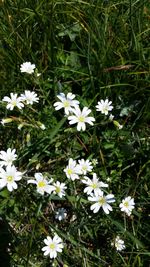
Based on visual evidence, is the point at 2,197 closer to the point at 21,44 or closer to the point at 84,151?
the point at 84,151

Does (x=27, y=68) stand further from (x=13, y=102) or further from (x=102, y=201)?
(x=102, y=201)

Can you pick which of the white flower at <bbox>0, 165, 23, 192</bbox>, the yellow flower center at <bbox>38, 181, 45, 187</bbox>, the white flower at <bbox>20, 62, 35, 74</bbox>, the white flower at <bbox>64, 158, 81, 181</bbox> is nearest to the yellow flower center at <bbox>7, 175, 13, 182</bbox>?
the white flower at <bbox>0, 165, 23, 192</bbox>

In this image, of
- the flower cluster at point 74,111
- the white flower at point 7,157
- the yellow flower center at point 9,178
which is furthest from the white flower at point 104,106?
the yellow flower center at point 9,178

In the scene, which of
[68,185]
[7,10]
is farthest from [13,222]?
[7,10]

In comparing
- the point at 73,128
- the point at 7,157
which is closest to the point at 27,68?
the point at 73,128

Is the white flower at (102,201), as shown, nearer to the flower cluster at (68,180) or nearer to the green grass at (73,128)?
the flower cluster at (68,180)

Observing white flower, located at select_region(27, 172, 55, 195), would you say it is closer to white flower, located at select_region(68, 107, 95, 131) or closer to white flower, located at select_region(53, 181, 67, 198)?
white flower, located at select_region(53, 181, 67, 198)
